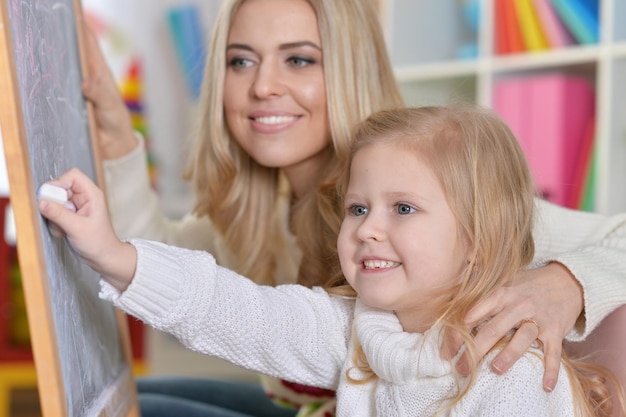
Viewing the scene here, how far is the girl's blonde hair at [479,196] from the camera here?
3.30 feet

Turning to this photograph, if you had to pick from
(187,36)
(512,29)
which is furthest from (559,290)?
(187,36)

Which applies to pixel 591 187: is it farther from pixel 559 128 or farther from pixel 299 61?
pixel 299 61

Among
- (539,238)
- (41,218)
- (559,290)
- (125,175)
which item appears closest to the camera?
(41,218)

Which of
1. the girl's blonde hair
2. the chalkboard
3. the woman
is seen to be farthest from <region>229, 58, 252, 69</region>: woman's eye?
the girl's blonde hair

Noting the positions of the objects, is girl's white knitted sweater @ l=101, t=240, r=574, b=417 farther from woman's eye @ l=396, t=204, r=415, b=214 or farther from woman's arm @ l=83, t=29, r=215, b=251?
woman's arm @ l=83, t=29, r=215, b=251

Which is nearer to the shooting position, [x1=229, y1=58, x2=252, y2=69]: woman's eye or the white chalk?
the white chalk

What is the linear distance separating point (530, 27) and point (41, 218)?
1.66 meters

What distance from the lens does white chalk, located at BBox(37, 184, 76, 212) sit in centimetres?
85

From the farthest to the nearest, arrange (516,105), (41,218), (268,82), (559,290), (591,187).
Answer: (516,105) < (591,187) < (268,82) < (559,290) < (41,218)

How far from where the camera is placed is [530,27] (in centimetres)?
222

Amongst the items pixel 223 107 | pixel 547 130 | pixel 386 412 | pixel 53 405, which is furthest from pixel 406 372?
pixel 547 130

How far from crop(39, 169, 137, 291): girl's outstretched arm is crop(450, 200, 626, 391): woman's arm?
1.23 feet

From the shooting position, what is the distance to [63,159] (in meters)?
1.01

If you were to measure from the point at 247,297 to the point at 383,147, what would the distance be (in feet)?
0.78
